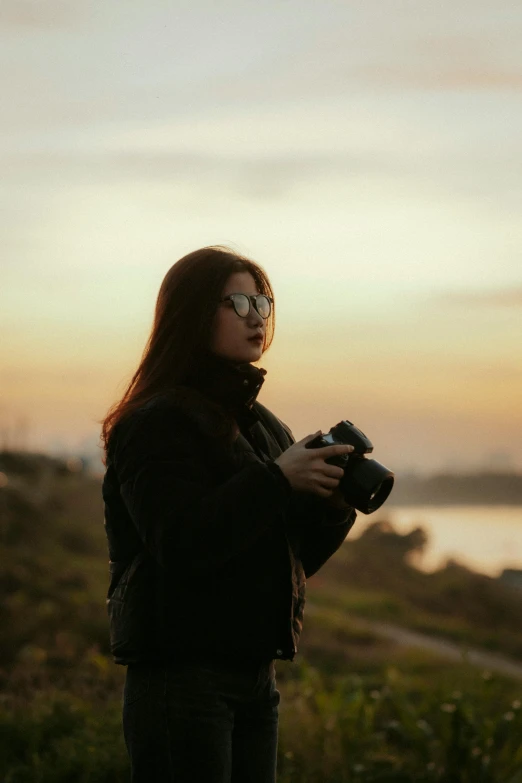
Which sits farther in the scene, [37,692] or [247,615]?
[37,692]

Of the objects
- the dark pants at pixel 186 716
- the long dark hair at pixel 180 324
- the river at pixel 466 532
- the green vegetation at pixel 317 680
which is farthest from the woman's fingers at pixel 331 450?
the river at pixel 466 532

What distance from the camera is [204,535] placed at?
2.18 metres

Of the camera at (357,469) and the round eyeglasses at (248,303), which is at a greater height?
the round eyeglasses at (248,303)

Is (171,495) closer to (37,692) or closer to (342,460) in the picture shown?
(342,460)

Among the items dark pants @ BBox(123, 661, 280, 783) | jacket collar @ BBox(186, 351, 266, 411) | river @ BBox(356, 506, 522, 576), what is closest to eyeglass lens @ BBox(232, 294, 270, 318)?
jacket collar @ BBox(186, 351, 266, 411)

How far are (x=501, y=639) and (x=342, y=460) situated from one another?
36.7 feet

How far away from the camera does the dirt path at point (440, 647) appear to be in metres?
11.1

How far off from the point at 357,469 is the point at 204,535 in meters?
0.41

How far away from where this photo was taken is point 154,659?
2334 mm

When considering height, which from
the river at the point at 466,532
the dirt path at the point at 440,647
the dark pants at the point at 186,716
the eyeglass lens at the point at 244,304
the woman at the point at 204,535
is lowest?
the dark pants at the point at 186,716

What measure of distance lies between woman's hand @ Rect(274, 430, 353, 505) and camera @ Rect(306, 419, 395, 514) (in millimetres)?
56

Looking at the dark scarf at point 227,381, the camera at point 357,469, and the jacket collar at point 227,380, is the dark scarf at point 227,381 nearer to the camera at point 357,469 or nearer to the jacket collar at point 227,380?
the jacket collar at point 227,380

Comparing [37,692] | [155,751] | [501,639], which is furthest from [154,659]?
[501,639]

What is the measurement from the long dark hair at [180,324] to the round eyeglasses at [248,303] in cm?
4
